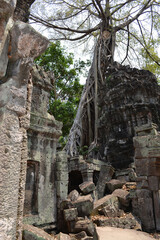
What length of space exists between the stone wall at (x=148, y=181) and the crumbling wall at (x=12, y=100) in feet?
14.2

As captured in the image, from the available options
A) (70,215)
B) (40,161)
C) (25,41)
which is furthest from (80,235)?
(25,41)

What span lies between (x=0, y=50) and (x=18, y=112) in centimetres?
48

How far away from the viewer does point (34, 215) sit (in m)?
4.09

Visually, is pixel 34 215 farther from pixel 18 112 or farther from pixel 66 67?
pixel 66 67

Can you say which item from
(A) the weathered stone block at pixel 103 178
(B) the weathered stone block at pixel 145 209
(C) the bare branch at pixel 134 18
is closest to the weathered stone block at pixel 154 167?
(B) the weathered stone block at pixel 145 209

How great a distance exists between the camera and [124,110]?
36.0ft

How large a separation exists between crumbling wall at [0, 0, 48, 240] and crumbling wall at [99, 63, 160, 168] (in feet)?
29.4

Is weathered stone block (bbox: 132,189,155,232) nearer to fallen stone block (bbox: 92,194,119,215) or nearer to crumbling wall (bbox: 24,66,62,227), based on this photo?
fallen stone block (bbox: 92,194,119,215)

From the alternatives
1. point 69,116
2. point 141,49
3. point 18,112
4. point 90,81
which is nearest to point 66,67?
point 90,81

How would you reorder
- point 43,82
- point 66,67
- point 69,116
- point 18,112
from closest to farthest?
1. point 18,112
2. point 43,82
3. point 69,116
4. point 66,67

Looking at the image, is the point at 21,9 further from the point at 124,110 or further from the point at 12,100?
the point at 124,110

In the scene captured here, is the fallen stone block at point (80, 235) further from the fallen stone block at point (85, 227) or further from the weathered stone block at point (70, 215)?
the weathered stone block at point (70, 215)

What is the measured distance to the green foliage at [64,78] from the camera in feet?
44.2

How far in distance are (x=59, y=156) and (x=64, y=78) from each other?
418 inches
